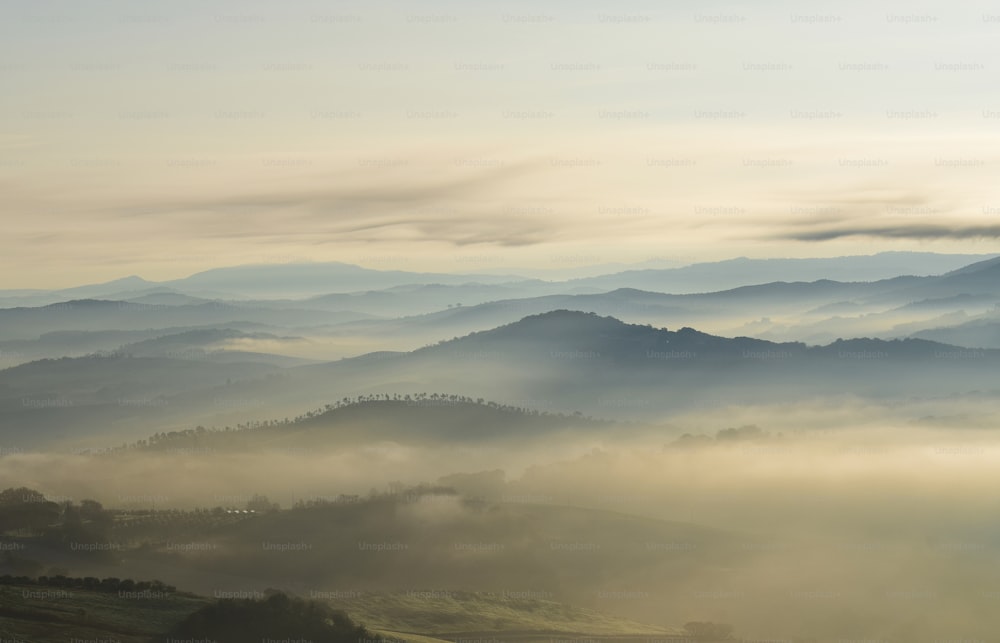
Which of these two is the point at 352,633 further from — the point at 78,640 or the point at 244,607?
the point at 78,640

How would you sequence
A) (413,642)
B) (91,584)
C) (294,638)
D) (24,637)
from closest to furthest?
1. (24,637)
2. (294,638)
3. (413,642)
4. (91,584)

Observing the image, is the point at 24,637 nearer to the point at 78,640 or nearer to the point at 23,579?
the point at 78,640

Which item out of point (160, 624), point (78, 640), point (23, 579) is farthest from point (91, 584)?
point (78, 640)

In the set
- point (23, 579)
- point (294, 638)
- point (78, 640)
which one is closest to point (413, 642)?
point (294, 638)

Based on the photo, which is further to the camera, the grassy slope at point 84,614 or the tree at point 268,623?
the tree at point 268,623

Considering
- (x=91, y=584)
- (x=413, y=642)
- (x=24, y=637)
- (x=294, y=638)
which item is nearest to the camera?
(x=24, y=637)

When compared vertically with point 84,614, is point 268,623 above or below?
below

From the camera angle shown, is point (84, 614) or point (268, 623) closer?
point (268, 623)

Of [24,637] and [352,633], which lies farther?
[352,633]

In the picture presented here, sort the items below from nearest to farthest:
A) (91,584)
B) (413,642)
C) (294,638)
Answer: (294,638)
(413,642)
(91,584)

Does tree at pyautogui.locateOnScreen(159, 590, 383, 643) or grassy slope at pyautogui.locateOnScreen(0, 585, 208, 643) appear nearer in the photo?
grassy slope at pyautogui.locateOnScreen(0, 585, 208, 643)
